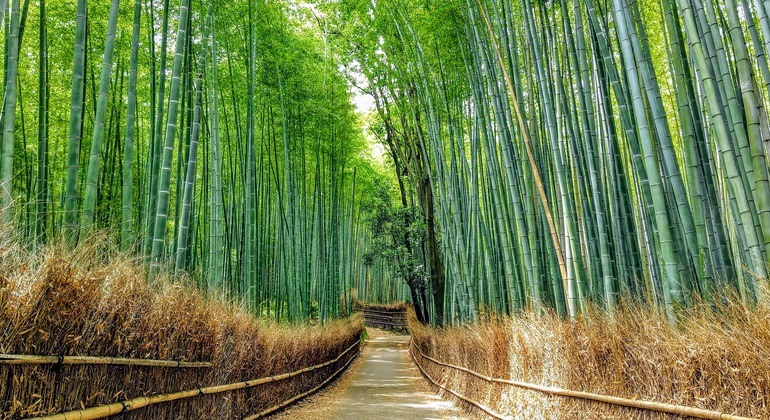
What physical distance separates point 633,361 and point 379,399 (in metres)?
3.80

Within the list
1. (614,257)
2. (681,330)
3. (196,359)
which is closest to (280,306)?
(196,359)

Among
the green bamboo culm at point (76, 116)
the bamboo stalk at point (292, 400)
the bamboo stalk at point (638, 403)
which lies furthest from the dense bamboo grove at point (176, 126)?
the bamboo stalk at point (638, 403)

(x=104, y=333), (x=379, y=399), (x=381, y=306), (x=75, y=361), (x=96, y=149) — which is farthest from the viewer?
(x=381, y=306)

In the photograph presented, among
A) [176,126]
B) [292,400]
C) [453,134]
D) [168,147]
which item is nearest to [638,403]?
[168,147]

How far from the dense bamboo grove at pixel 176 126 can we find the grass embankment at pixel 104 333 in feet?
1.26

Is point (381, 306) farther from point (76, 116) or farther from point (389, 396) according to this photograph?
point (76, 116)

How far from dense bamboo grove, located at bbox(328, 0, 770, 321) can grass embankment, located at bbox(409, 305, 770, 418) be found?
0.61ft

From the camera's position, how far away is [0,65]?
5656 mm

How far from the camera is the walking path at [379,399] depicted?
472cm

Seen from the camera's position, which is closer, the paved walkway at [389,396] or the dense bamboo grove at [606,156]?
the dense bamboo grove at [606,156]

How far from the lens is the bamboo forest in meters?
1.91

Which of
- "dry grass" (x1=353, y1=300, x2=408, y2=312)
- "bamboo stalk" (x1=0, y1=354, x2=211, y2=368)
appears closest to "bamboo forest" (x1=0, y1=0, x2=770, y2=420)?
"bamboo stalk" (x1=0, y1=354, x2=211, y2=368)

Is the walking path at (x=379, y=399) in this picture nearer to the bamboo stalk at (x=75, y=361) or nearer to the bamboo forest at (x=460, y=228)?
the bamboo forest at (x=460, y=228)

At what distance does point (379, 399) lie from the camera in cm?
572
